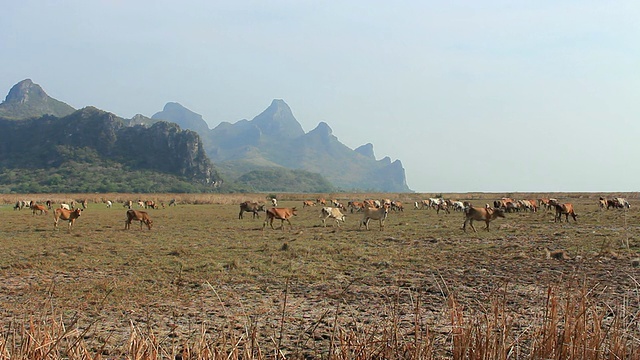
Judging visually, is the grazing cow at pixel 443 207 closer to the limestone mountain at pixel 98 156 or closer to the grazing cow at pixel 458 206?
the grazing cow at pixel 458 206

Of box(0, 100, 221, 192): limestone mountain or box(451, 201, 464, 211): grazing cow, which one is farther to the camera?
box(0, 100, 221, 192): limestone mountain

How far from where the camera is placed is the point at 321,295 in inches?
345

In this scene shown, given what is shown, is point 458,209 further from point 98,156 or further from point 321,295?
point 98,156

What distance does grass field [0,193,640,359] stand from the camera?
3.65 meters

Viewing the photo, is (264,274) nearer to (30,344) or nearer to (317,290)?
(317,290)

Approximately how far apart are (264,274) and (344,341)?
757cm

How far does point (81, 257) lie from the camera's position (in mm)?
13875

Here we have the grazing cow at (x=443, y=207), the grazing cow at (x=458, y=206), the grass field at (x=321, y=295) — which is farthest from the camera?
the grazing cow at (x=458, y=206)

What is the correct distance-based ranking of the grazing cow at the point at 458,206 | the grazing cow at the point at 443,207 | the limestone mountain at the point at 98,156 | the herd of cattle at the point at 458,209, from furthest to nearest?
the limestone mountain at the point at 98,156 → the grazing cow at the point at 458,206 → the grazing cow at the point at 443,207 → the herd of cattle at the point at 458,209

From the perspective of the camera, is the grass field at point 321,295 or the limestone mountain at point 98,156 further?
the limestone mountain at point 98,156

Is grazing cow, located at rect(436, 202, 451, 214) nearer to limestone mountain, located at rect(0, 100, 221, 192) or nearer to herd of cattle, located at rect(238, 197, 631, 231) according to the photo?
herd of cattle, located at rect(238, 197, 631, 231)

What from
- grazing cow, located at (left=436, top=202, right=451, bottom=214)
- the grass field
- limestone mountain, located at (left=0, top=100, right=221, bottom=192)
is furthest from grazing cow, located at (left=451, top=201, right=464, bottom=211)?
limestone mountain, located at (left=0, top=100, right=221, bottom=192)

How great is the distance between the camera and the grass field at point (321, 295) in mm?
3648

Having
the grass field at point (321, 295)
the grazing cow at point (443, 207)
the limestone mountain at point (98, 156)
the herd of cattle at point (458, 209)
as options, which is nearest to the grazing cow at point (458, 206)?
the herd of cattle at point (458, 209)
